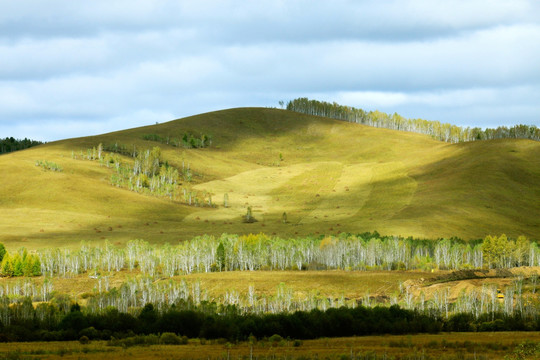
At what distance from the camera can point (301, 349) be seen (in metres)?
77.6

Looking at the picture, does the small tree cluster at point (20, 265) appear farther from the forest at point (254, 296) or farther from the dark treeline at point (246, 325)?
the dark treeline at point (246, 325)

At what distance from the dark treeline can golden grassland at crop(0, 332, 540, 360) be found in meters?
4.47

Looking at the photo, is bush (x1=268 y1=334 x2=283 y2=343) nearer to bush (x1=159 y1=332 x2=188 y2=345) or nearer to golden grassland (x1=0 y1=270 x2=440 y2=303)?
bush (x1=159 y1=332 x2=188 y2=345)

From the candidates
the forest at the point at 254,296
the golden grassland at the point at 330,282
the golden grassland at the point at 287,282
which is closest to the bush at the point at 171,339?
the forest at the point at 254,296

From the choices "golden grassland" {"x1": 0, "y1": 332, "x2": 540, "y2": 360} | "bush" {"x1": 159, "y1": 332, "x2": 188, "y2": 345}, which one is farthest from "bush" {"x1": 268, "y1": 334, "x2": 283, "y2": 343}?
"bush" {"x1": 159, "y1": 332, "x2": 188, "y2": 345}

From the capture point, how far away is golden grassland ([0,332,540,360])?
7088 cm

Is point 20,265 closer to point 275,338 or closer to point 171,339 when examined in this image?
point 171,339

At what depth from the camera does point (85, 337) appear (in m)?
84.3

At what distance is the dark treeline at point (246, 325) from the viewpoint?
292 feet

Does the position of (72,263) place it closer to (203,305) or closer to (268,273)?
(268,273)

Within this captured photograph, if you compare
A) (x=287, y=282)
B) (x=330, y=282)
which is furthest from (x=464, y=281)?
(x=287, y=282)

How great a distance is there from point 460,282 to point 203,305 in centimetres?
5506

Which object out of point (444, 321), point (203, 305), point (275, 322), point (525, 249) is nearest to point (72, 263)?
point (203, 305)

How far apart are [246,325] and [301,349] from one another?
1391cm
